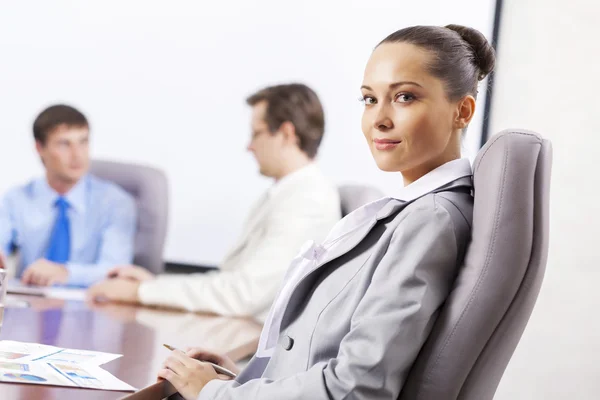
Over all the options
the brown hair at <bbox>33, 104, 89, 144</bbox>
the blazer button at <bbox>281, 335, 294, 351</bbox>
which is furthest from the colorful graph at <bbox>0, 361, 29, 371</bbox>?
the brown hair at <bbox>33, 104, 89, 144</bbox>

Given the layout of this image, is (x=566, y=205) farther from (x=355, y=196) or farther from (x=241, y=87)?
(x=241, y=87)

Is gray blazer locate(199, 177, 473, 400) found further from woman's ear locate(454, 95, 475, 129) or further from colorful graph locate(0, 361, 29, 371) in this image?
colorful graph locate(0, 361, 29, 371)

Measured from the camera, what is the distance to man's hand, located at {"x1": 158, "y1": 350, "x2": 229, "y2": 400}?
4.09ft

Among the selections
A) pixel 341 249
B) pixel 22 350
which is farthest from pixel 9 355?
pixel 341 249

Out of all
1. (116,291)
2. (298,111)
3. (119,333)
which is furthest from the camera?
(298,111)

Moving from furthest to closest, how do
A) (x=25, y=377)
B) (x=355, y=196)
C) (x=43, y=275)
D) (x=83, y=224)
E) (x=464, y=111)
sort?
(x=83, y=224)
(x=355, y=196)
(x=43, y=275)
(x=464, y=111)
(x=25, y=377)

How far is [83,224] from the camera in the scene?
2.81 m

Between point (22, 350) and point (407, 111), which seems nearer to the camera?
point (407, 111)

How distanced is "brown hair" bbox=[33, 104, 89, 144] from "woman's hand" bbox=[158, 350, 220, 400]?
1.73m

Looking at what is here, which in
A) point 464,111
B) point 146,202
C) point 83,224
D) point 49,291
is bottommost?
point 49,291

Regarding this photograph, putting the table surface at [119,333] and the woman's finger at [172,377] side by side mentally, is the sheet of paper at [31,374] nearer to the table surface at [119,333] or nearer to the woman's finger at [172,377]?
the table surface at [119,333]

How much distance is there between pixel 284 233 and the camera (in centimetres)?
239

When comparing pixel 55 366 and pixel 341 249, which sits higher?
pixel 341 249

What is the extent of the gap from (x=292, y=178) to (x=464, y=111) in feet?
4.46
